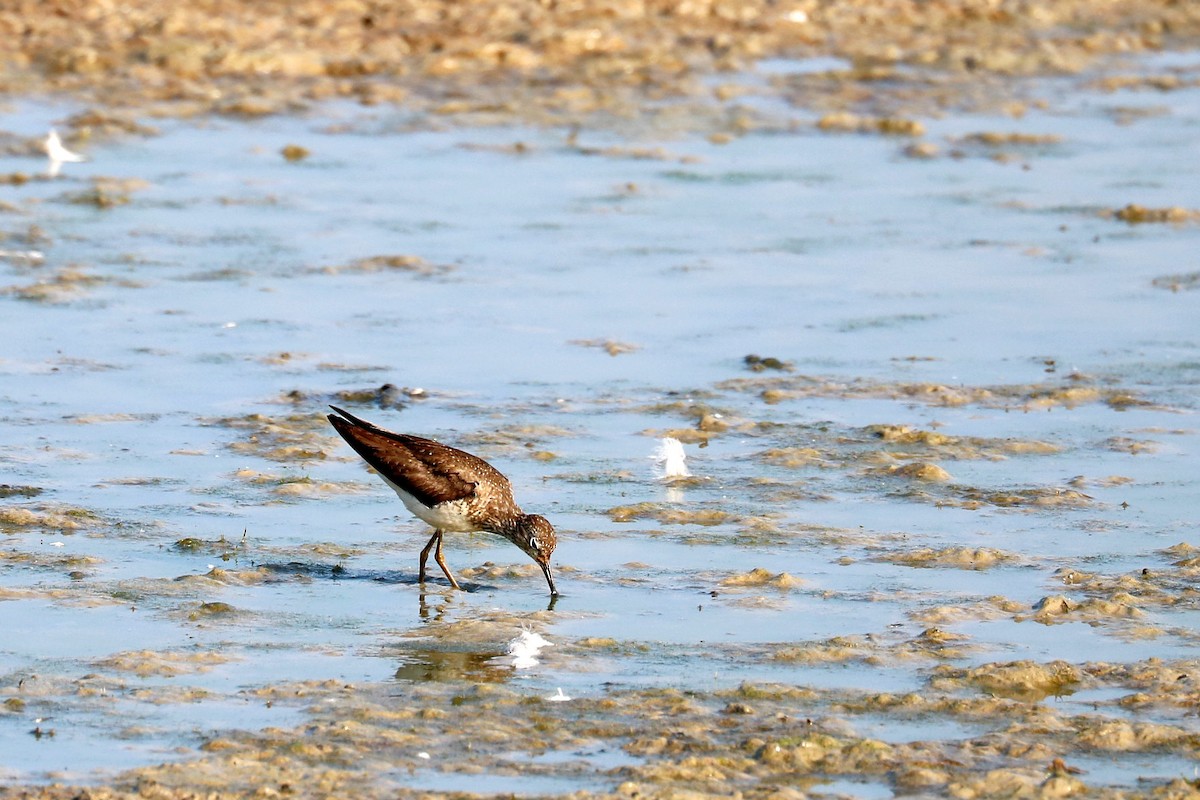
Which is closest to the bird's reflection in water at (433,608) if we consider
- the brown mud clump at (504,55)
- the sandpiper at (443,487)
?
the sandpiper at (443,487)

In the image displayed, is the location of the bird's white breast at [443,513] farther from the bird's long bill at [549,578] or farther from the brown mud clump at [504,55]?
the brown mud clump at [504,55]

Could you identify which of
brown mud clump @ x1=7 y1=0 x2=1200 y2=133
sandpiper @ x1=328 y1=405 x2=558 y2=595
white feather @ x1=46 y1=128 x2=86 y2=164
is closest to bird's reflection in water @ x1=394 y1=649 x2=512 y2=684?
sandpiper @ x1=328 y1=405 x2=558 y2=595

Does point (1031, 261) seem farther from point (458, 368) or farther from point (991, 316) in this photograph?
point (458, 368)

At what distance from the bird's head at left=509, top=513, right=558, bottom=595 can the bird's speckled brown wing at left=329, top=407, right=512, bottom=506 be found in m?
0.32

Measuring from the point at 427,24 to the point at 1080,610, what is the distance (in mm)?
16324

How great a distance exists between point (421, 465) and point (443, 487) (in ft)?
0.54

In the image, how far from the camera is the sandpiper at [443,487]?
957cm

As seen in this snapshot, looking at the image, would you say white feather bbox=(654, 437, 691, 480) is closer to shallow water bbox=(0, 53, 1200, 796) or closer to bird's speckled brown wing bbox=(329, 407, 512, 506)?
shallow water bbox=(0, 53, 1200, 796)

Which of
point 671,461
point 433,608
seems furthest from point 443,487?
point 671,461

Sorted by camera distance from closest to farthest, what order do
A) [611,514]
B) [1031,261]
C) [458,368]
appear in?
[611,514] < [458,368] < [1031,261]

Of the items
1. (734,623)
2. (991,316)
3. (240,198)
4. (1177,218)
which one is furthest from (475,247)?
(734,623)

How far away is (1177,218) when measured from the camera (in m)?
17.9

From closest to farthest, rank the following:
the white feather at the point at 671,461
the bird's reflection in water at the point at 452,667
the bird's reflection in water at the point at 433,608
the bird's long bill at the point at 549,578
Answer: the bird's reflection in water at the point at 452,667 → the bird's reflection in water at the point at 433,608 → the bird's long bill at the point at 549,578 → the white feather at the point at 671,461

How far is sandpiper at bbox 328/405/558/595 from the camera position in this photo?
31.4 ft
